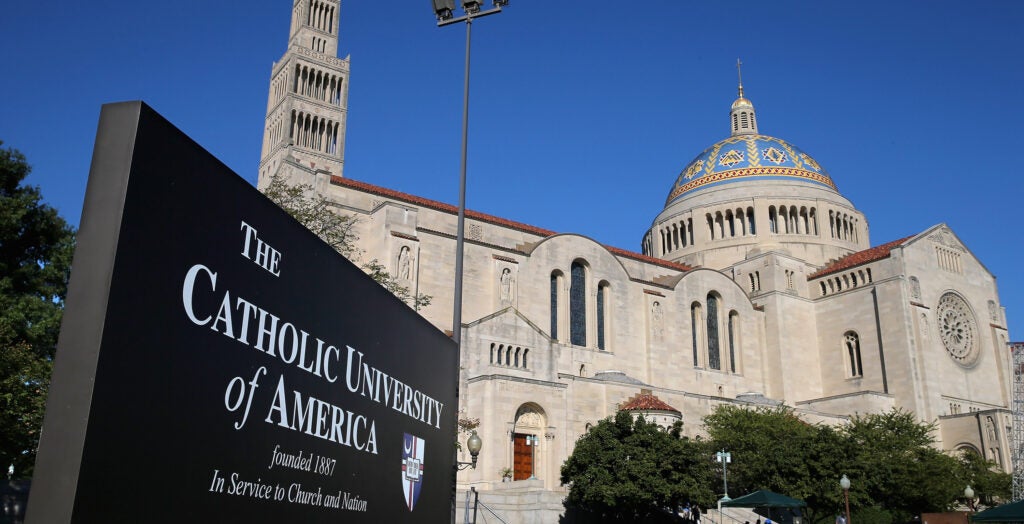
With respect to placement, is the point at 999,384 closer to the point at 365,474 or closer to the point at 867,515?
the point at 867,515

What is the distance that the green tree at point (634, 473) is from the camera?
102 ft

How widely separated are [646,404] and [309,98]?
32579 millimetres

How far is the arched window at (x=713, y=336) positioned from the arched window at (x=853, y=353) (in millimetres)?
9211

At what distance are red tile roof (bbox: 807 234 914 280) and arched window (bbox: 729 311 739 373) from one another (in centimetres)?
792

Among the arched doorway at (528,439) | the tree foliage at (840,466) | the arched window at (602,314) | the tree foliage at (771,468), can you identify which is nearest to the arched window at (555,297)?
the arched window at (602,314)

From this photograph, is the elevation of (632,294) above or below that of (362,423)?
above

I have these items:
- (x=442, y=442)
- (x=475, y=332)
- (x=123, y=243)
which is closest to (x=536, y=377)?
(x=475, y=332)

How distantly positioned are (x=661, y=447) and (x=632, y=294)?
61.8 ft

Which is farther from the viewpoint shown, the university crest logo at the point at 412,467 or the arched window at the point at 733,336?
the arched window at the point at 733,336

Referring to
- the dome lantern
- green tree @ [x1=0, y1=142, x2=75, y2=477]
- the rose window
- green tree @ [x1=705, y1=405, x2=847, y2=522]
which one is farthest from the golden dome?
green tree @ [x1=0, y1=142, x2=75, y2=477]

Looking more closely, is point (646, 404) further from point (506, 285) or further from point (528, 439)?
point (506, 285)

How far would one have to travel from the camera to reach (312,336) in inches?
264

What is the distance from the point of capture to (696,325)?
53625mm

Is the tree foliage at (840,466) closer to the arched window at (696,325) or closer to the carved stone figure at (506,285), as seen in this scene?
the arched window at (696,325)
